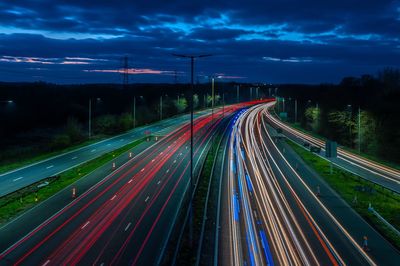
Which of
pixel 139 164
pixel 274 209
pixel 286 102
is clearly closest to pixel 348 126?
pixel 139 164

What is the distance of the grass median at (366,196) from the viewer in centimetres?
3203

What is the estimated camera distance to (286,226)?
103ft

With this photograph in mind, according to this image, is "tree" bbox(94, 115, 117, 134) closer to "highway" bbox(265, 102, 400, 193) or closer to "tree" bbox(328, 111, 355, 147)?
"highway" bbox(265, 102, 400, 193)

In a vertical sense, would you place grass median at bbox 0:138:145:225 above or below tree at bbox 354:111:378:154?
below

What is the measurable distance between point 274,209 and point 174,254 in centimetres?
1384

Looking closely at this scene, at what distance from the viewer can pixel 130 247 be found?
26750mm

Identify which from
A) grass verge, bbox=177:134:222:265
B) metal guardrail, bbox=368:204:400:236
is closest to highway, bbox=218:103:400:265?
metal guardrail, bbox=368:204:400:236

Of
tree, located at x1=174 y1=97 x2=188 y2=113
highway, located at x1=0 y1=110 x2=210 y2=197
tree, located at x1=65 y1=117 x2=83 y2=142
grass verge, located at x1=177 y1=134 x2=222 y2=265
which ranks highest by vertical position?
tree, located at x1=174 y1=97 x2=188 y2=113

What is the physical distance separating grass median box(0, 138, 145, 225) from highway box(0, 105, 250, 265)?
3140mm

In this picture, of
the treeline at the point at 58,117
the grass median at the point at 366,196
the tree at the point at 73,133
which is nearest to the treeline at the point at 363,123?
the grass median at the point at 366,196

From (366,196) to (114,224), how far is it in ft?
78.6

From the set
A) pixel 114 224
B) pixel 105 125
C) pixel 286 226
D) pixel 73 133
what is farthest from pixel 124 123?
pixel 286 226

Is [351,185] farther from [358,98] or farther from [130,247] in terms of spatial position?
[358,98]

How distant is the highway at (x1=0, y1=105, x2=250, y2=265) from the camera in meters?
25.1
